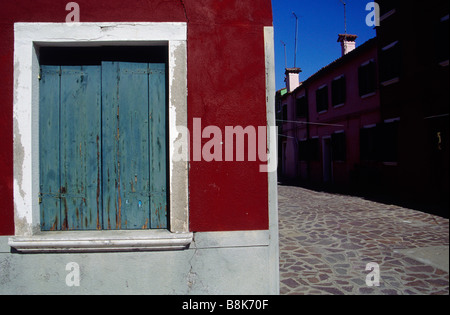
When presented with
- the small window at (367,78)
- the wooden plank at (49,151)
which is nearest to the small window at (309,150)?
the small window at (367,78)

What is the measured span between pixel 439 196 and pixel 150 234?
8.17ft

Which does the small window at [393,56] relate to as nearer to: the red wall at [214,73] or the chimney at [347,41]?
the red wall at [214,73]

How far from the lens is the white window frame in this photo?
2.91 m

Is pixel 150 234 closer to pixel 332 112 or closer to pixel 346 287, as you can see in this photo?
pixel 346 287

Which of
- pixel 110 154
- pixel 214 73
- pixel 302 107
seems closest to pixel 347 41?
pixel 302 107

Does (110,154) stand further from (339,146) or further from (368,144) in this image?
(339,146)

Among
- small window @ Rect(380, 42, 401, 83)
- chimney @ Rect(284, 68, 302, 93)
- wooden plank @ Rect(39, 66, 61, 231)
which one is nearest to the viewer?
small window @ Rect(380, 42, 401, 83)

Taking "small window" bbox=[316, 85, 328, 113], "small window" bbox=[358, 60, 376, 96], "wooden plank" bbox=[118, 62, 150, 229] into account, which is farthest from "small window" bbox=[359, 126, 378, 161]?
"wooden plank" bbox=[118, 62, 150, 229]

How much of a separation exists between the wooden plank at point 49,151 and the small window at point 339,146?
565 inches

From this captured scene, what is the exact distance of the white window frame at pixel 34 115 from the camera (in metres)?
2.91

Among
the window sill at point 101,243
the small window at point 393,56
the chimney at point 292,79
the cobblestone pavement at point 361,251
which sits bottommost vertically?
the cobblestone pavement at point 361,251

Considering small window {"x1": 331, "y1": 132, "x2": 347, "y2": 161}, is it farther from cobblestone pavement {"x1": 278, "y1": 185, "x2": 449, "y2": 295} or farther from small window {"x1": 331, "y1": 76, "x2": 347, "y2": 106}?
cobblestone pavement {"x1": 278, "y1": 185, "x2": 449, "y2": 295}

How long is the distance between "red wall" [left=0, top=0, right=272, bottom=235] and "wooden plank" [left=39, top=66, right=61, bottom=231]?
0.93 feet

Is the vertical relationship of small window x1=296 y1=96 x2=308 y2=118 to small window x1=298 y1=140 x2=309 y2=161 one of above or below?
above
